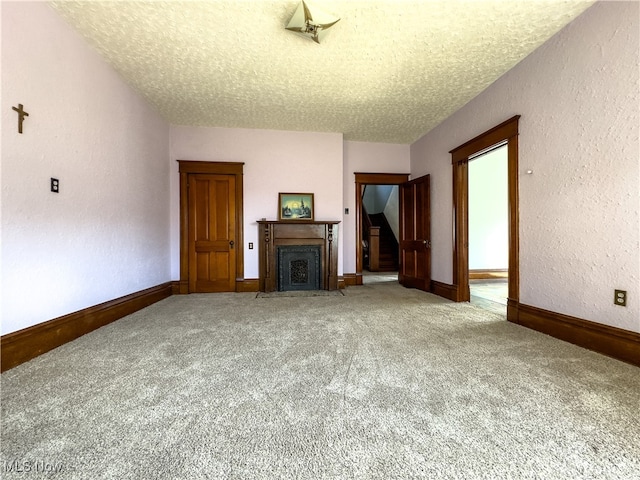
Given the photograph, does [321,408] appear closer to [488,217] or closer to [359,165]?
[359,165]

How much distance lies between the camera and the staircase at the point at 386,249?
7.74 m

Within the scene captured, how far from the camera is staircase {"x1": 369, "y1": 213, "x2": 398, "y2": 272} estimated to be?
7742 mm

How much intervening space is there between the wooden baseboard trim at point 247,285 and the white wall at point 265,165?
86mm

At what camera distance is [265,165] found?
14.9 ft

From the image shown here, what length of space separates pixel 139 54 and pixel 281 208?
8.57ft

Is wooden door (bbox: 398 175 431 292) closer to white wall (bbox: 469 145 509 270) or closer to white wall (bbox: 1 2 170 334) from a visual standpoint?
white wall (bbox: 469 145 509 270)

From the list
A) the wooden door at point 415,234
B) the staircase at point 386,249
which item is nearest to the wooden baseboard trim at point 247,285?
the wooden door at point 415,234

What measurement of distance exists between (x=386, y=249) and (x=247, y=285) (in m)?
4.89

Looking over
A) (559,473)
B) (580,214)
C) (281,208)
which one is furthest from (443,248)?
(559,473)

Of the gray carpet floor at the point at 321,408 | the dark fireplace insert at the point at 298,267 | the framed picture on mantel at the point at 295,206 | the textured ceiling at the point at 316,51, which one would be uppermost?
the textured ceiling at the point at 316,51

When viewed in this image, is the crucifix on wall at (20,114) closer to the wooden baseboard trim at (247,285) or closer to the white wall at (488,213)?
the wooden baseboard trim at (247,285)

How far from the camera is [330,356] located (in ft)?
6.20

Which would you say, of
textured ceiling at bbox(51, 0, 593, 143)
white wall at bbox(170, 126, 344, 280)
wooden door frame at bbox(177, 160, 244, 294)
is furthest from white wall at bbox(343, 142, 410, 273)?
wooden door frame at bbox(177, 160, 244, 294)

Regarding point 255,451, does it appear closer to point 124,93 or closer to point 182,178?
point 124,93
